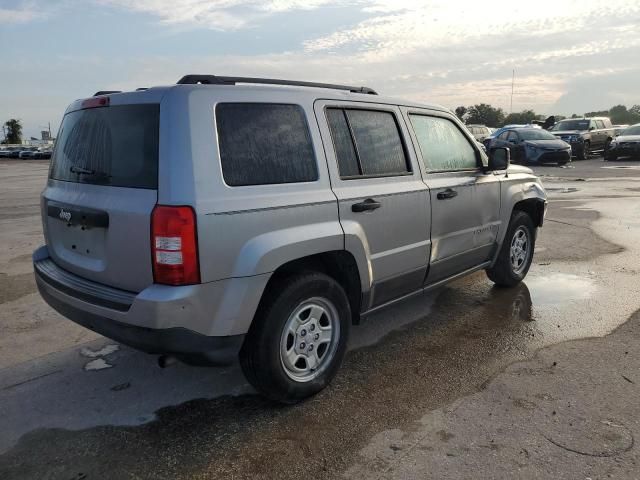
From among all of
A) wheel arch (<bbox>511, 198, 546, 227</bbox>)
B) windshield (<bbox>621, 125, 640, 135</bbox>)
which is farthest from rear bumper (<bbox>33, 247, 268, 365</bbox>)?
windshield (<bbox>621, 125, 640, 135</bbox>)

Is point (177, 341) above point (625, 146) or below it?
below

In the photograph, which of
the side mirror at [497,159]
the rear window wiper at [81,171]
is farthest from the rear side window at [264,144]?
the side mirror at [497,159]

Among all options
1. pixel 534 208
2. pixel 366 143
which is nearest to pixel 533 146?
pixel 534 208

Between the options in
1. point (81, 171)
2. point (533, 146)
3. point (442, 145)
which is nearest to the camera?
point (81, 171)

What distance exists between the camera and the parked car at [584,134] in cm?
2470

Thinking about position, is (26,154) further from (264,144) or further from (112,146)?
(264,144)

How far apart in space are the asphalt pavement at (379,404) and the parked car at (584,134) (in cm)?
2201

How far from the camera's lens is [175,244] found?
263 cm

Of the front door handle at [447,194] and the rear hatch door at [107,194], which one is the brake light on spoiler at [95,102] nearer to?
the rear hatch door at [107,194]

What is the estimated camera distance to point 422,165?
4.10 m

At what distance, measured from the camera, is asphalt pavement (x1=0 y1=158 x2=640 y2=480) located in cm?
268

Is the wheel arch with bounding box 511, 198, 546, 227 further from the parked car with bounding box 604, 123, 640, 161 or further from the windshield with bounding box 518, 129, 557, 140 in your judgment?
the parked car with bounding box 604, 123, 640, 161

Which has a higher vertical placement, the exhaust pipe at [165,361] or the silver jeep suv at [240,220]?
the silver jeep suv at [240,220]

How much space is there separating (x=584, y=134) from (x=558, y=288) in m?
22.4
